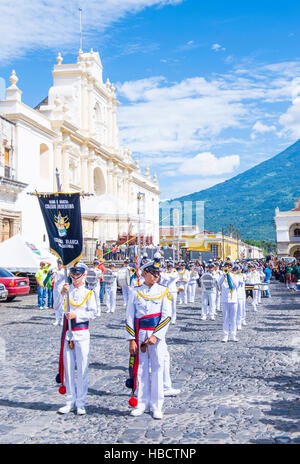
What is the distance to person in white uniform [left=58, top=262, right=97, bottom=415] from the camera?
18.7 ft

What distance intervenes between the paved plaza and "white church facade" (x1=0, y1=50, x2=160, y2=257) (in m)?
16.1

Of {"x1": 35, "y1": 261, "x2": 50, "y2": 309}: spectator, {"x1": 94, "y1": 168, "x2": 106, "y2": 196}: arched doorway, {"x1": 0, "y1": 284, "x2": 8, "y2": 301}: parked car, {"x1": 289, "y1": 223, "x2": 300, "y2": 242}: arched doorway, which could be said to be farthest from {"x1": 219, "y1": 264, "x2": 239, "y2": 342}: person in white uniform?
{"x1": 289, "y1": 223, "x2": 300, "y2": 242}: arched doorway

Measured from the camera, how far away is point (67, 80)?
126 feet

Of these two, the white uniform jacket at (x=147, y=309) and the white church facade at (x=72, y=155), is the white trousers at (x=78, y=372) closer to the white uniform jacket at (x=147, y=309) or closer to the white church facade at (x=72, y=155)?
the white uniform jacket at (x=147, y=309)

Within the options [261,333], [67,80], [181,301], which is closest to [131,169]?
[67,80]

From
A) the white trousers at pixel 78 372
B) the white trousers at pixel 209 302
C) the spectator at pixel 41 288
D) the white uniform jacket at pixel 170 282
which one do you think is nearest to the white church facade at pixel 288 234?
the spectator at pixel 41 288

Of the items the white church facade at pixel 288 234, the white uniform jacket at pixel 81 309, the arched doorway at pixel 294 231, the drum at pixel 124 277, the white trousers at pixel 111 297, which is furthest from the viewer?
the arched doorway at pixel 294 231

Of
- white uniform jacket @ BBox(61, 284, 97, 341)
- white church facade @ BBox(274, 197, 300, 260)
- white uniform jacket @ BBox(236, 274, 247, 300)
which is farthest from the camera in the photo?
white church facade @ BBox(274, 197, 300, 260)

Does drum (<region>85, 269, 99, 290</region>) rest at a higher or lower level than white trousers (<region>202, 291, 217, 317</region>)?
higher

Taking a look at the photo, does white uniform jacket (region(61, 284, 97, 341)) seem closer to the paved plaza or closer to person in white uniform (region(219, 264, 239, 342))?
the paved plaza

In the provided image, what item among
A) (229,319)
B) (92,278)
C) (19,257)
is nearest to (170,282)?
(92,278)

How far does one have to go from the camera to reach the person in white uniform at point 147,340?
5598 mm

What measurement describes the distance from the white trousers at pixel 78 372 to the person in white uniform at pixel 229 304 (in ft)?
17.7

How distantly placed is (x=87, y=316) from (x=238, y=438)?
219cm
